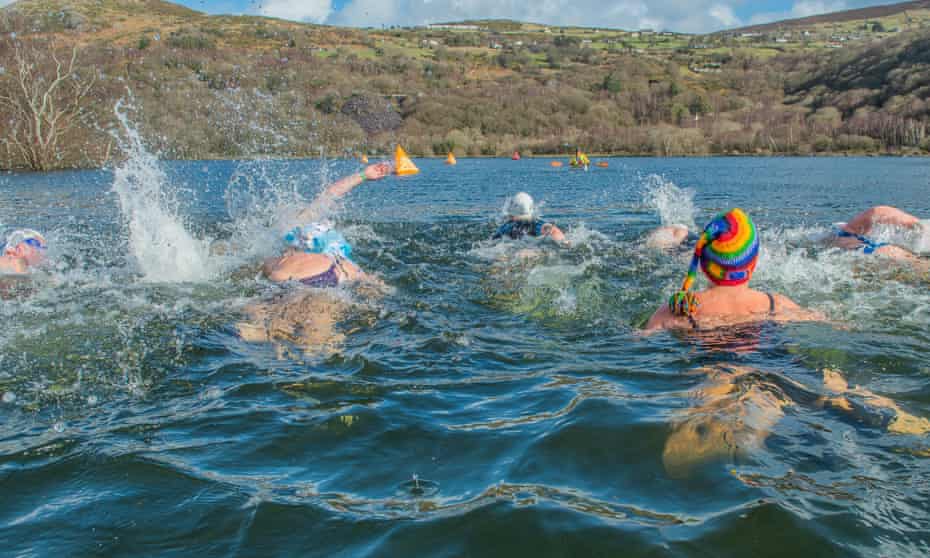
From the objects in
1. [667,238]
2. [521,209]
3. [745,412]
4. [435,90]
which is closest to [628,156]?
[435,90]

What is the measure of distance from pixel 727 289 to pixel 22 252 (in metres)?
8.51

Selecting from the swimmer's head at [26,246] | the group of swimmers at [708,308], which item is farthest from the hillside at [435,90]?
the group of swimmers at [708,308]

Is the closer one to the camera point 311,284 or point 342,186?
point 311,284

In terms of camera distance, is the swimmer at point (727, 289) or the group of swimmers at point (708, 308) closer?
the group of swimmers at point (708, 308)

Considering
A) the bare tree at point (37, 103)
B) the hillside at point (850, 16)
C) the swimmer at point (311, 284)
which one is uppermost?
the hillside at point (850, 16)

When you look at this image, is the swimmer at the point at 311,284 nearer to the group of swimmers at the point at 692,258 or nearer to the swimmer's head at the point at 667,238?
the group of swimmers at the point at 692,258

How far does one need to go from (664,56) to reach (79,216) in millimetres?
122721

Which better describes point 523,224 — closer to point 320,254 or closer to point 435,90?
point 320,254

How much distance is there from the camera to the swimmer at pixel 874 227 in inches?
315

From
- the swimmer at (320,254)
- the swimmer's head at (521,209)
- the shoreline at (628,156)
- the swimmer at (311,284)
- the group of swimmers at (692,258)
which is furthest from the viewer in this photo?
the shoreline at (628,156)

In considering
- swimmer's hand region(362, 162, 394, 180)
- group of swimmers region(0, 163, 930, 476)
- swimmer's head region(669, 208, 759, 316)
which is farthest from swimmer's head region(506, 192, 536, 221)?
swimmer's head region(669, 208, 759, 316)

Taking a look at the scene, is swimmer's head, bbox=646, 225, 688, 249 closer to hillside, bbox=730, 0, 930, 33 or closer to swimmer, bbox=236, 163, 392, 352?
swimmer, bbox=236, 163, 392, 352

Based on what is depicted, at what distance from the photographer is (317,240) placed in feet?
24.1

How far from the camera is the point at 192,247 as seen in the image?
9.08 metres
